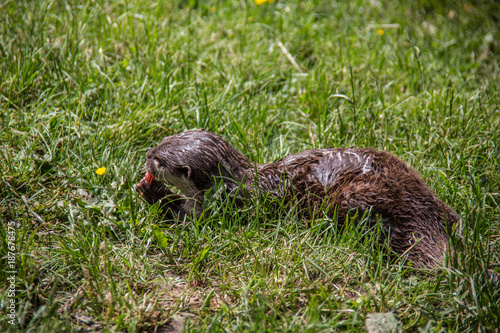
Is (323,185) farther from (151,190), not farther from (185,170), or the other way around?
(151,190)

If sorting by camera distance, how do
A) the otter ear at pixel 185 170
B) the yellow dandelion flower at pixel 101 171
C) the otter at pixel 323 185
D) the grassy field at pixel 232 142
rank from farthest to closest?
the yellow dandelion flower at pixel 101 171
the otter ear at pixel 185 170
the otter at pixel 323 185
the grassy field at pixel 232 142

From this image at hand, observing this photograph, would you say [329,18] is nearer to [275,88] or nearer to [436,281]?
[275,88]

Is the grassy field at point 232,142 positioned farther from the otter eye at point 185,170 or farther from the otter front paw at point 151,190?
the otter eye at point 185,170

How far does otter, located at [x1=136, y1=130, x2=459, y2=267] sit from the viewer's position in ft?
9.83

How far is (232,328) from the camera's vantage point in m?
2.43

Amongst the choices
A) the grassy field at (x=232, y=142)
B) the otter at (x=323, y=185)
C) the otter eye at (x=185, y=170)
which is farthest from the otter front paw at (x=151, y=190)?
the otter eye at (x=185, y=170)

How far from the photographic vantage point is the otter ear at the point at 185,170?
3232 millimetres

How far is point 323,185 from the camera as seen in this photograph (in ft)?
10.6

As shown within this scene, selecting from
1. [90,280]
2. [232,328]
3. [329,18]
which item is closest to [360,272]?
[232,328]

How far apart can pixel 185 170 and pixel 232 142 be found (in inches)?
31.5

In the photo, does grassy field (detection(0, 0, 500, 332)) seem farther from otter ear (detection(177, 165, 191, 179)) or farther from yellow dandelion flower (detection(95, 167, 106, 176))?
otter ear (detection(177, 165, 191, 179))

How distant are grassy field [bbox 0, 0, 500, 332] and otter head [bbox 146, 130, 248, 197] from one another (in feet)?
0.68

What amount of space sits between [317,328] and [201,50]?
3531 millimetres

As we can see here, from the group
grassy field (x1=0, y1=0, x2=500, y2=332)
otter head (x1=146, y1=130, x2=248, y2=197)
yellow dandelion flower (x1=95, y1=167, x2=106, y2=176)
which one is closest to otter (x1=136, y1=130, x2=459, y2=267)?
otter head (x1=146, y1=130, x2=248, y2=197)
